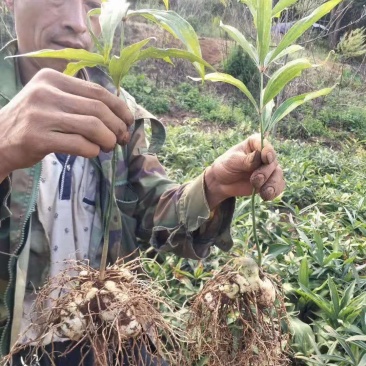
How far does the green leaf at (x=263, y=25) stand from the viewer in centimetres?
100

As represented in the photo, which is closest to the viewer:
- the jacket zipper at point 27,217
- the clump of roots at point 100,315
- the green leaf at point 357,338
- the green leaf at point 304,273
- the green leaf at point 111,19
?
the green leaf at point 111,19

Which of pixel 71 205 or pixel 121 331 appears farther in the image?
pixel 71 205

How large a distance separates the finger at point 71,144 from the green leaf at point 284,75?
415 millimetres

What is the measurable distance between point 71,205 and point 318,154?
3535 millimetres

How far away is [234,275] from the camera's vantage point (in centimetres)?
113

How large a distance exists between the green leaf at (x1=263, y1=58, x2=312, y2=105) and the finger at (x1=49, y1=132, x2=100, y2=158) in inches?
16.3

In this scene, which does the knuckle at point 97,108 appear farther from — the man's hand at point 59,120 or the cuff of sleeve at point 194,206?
the cuff of sleeve at point 194,206

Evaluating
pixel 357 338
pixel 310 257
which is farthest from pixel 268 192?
Answer: pixel 310 257

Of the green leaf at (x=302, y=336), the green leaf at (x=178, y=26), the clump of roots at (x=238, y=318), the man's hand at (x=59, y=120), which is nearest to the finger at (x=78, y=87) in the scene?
the man's hand at (x=59, y=120)

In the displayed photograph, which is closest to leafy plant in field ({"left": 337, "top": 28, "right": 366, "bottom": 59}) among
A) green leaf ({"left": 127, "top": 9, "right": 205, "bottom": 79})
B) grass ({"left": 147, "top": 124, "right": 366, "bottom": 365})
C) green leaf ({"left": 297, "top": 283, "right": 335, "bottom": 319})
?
grass ({"left": 147, "top": 124, "right": 366, "bottom": 365})

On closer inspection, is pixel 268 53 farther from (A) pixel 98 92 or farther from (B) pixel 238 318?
(B) pixel 238 318

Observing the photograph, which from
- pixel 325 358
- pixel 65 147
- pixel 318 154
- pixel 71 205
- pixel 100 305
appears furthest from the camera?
pixel 318 154

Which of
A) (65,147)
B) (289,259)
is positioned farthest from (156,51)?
(289,259)

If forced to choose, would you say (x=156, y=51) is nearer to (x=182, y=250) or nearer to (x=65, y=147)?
(x=65, y=147)
